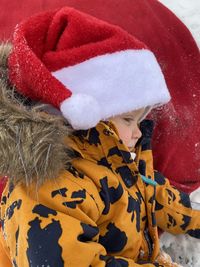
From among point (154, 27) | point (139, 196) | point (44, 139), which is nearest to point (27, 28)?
point (44, 139)

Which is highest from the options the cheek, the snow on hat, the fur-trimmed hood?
the snow on hat

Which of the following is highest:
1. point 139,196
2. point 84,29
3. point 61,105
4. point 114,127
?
point 84,29

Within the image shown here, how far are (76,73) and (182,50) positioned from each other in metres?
0.91

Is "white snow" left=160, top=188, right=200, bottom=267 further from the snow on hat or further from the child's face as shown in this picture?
the snow on hat

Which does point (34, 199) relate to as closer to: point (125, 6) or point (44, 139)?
point (44, 139)

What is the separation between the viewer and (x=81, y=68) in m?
0.95

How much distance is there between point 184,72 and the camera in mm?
1716

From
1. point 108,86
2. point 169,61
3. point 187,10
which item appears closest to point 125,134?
point 108,86

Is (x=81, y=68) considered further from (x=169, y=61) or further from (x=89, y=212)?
(x=169, y=61)

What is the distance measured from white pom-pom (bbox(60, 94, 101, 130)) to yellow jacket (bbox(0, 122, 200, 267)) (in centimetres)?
8

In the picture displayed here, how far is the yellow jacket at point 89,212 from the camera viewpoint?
0.93 meters

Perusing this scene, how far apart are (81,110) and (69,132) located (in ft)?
0.24

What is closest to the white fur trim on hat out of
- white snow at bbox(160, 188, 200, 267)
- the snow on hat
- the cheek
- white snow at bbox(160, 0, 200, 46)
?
the snow on hat

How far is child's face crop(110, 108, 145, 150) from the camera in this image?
41.9 inches
